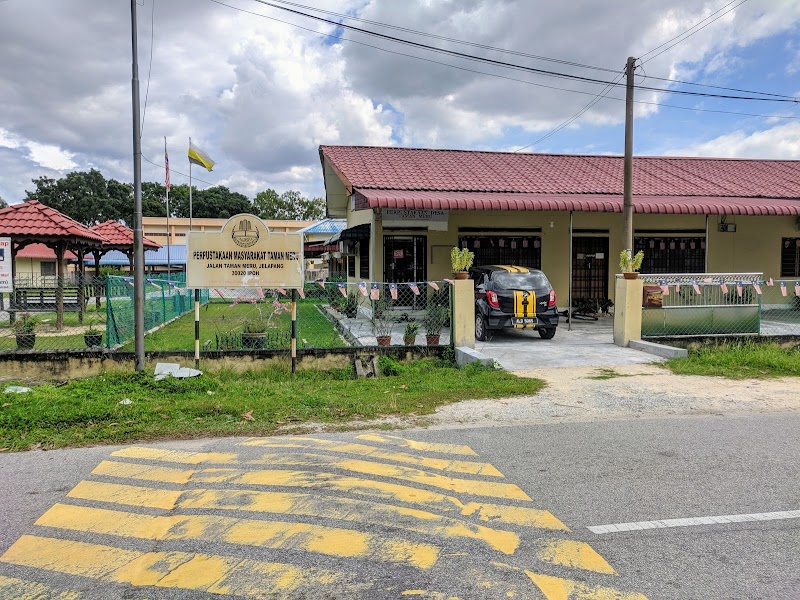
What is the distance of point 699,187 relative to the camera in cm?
1820

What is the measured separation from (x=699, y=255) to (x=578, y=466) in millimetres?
15971

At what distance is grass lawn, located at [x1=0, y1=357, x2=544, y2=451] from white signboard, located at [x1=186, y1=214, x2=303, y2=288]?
5.04ft

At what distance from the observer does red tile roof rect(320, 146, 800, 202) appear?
16.4 meters

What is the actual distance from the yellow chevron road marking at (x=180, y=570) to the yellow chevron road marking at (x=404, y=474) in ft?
4.98

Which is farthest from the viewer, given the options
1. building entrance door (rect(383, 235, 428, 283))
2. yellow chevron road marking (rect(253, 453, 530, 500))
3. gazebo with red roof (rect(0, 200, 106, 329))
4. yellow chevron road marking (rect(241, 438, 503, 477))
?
building entrance door (rect(383, 235, 428, 283))

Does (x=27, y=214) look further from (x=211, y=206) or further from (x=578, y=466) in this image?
(x=211, y=206)

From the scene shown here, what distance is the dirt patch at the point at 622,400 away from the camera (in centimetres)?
677

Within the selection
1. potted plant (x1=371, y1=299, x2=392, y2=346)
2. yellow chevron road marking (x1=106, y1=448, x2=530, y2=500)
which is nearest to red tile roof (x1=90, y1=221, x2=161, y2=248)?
potted plant (x1=371, y1=299, x2=392, y2=346)

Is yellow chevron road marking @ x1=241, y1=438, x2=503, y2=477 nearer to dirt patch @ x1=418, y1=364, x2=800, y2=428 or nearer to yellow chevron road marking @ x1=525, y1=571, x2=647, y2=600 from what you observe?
dirt patch @ x1=418, y1=364, x2=800, y2=428

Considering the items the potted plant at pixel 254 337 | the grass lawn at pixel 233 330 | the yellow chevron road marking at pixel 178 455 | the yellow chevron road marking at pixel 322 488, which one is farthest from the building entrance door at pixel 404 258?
the yellow chevron road marking at pixel 322 488

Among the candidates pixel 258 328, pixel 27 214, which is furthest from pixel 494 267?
pixel 27 214

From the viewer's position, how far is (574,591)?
289 centimetres

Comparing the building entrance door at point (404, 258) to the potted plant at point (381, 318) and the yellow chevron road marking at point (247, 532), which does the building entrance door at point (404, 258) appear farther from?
the yellow chevron road marking at point (247, 532)

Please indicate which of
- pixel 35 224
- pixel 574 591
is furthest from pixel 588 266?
pixel 35 224
